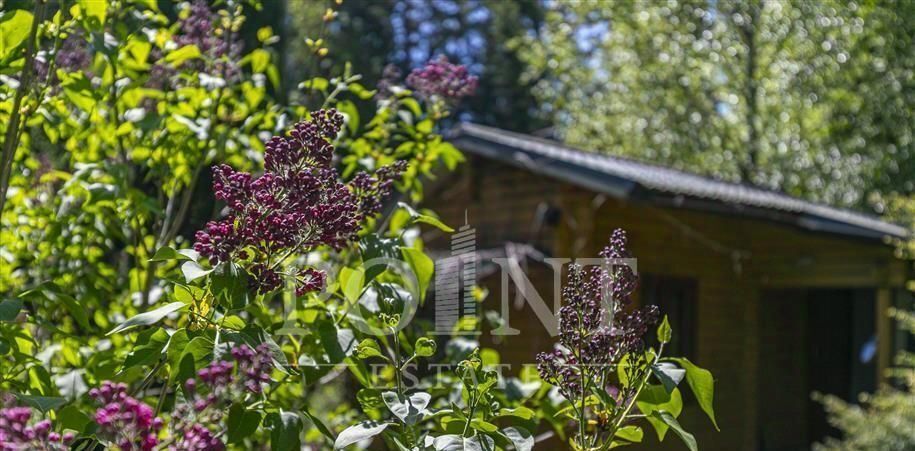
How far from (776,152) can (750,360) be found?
7.62 meters

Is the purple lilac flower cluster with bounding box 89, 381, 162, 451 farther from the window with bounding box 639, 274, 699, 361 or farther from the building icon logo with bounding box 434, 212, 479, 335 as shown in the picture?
the window with bounding box 639, 274, 699, 361

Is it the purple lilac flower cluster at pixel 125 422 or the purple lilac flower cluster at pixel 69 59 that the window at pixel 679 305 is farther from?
the purple lilac flower cluster at pixel 125 422

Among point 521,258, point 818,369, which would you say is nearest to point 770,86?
point 818,369

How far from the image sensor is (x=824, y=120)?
1494 cm

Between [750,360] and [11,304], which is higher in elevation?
[11,304]

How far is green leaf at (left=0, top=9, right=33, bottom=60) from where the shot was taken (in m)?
1.81

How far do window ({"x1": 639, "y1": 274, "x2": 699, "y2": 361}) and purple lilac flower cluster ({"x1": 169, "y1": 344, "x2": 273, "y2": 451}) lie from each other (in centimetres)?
673

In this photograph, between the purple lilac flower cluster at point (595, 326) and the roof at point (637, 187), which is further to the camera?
the roof at point (637, 187)

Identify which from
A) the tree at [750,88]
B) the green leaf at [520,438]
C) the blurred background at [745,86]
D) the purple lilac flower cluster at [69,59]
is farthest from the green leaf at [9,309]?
the tree at [750,88]

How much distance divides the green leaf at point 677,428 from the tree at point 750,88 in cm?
1357

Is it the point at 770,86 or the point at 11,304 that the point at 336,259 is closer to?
the point at 11,304

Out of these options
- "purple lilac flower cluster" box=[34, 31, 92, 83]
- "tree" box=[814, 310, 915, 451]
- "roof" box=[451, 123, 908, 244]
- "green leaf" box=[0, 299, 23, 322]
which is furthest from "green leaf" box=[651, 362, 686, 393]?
"tree" box=[814, 310, 915, 451]

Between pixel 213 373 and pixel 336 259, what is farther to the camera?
pixel 336 259

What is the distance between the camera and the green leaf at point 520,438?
1415 mm
